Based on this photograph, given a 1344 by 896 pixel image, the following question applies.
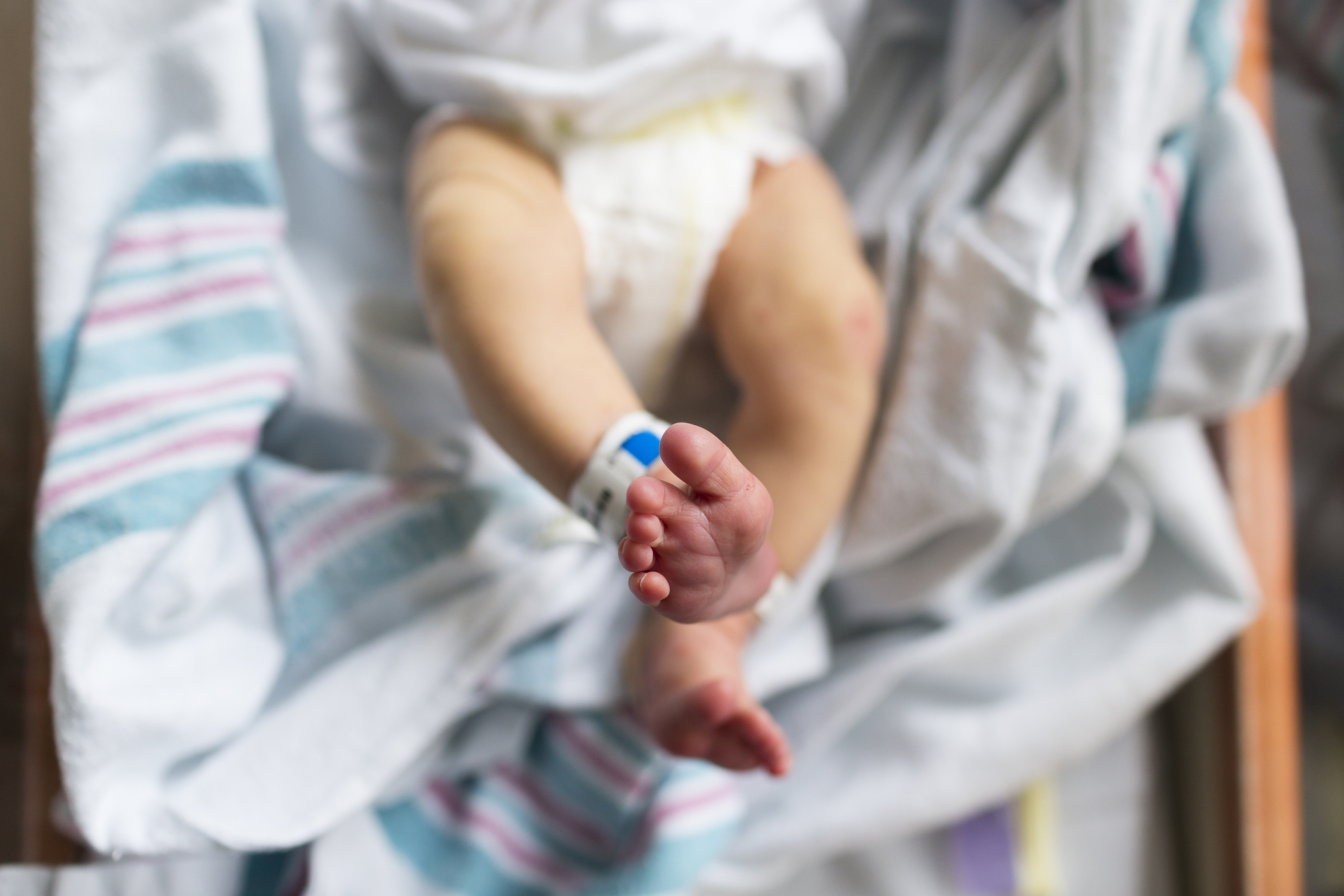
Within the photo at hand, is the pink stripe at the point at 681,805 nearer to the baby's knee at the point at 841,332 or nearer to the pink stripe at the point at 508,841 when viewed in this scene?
the pink stripe at the point at 508,841

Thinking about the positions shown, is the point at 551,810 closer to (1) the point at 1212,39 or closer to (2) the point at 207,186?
(2) the point at 207,186

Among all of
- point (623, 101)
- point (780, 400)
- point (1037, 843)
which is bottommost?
point (1037, 843)

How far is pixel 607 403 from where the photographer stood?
0.44m

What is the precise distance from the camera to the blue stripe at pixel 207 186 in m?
0.57

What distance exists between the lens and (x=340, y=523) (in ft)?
1.90

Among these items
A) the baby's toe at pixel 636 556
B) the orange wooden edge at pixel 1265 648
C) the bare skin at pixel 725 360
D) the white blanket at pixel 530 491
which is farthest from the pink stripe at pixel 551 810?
the orange wooden edge at pixel 1265 648

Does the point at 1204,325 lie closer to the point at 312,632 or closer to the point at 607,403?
the point at 607,403

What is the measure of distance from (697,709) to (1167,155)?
0.48 meters

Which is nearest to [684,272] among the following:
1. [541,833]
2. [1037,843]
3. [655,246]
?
[655,246]

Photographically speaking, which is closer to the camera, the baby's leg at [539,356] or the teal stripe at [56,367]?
the baby's leg at [539,356]

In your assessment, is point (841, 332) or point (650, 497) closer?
point (650, 497)

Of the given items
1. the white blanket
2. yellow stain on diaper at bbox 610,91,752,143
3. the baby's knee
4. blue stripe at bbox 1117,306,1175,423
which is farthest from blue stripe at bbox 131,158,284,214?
blue stripe at bbox 1117,306,1175,423

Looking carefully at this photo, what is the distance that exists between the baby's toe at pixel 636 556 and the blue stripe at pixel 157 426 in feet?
1.09

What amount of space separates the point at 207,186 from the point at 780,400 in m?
0.34
